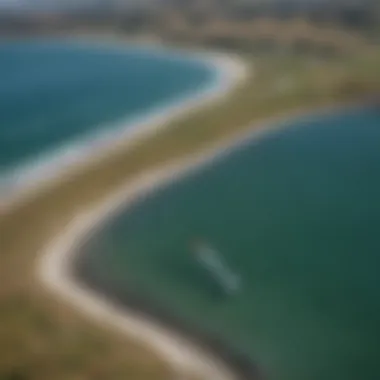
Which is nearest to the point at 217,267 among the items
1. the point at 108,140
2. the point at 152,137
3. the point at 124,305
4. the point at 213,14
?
the point at 124,305

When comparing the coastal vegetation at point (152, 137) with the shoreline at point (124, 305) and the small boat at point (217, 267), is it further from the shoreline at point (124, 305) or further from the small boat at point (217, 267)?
the small boat at point (217, 267)

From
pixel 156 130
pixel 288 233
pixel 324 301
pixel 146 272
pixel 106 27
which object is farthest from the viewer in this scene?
pixel 106 27

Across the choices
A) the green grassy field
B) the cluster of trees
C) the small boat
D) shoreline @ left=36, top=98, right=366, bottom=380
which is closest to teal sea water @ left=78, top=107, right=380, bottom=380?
the small boat

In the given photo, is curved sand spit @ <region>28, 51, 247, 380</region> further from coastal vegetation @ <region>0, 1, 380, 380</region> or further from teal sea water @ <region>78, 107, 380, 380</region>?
teal sea water @ <region>78, 107, 380, 380</region>

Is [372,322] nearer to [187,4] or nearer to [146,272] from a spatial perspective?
[146,272]

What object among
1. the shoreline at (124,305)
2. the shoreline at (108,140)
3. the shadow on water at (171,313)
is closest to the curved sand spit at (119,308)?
the shoreline at (124,305)

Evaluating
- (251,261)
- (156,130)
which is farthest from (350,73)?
(251,261)
